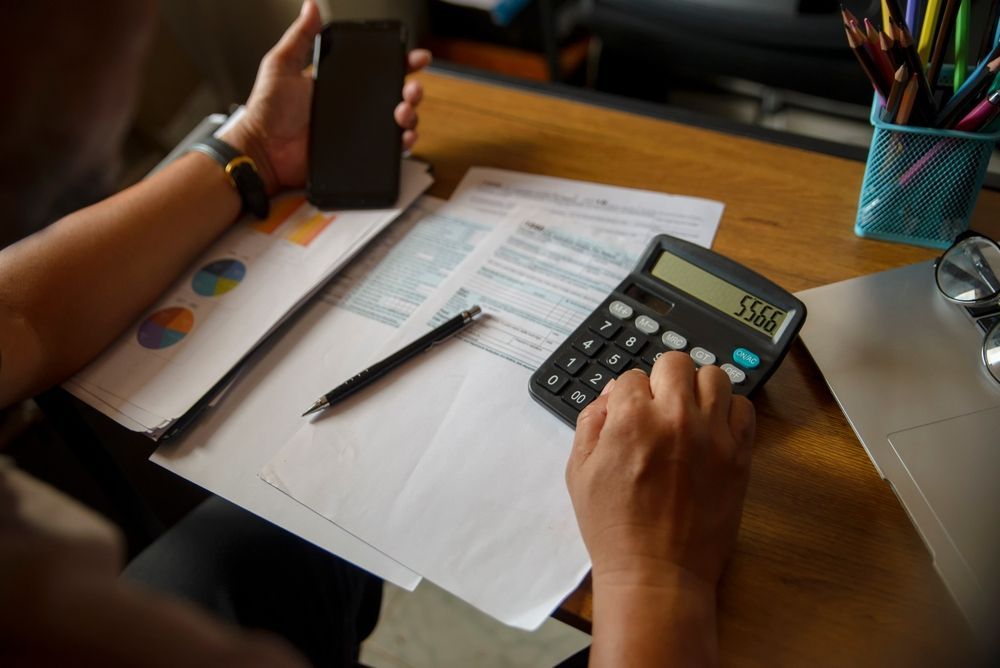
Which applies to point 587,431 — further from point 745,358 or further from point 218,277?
point 218,277

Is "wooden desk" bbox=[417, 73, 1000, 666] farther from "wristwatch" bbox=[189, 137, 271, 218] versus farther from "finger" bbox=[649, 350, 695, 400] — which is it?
"wristwatch" bbox=[189, 137, 271, 218]

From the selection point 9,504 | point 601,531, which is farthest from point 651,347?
point 9,504

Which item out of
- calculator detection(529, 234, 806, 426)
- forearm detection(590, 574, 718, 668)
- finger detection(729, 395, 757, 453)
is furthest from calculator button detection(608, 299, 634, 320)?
forearm detection(590, 574, 718, 668)

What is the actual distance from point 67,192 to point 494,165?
585 mm

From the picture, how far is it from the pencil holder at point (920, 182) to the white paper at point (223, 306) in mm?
420

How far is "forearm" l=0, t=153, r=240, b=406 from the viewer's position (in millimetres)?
621

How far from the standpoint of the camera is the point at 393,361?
621 millimetres

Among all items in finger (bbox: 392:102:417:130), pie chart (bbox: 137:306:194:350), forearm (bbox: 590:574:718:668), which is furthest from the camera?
finger (bbox: 392:102:417:130)

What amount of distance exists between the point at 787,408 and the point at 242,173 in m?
0.55

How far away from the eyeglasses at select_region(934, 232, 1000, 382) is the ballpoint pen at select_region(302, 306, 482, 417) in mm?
375

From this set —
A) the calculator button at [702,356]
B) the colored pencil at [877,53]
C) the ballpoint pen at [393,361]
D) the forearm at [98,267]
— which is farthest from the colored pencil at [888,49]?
the forearm at [98,267]

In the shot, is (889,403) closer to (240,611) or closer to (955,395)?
(955,395)

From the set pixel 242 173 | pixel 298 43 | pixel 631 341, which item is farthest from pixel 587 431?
pixel 298 43

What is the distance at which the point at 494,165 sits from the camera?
0.81 m
